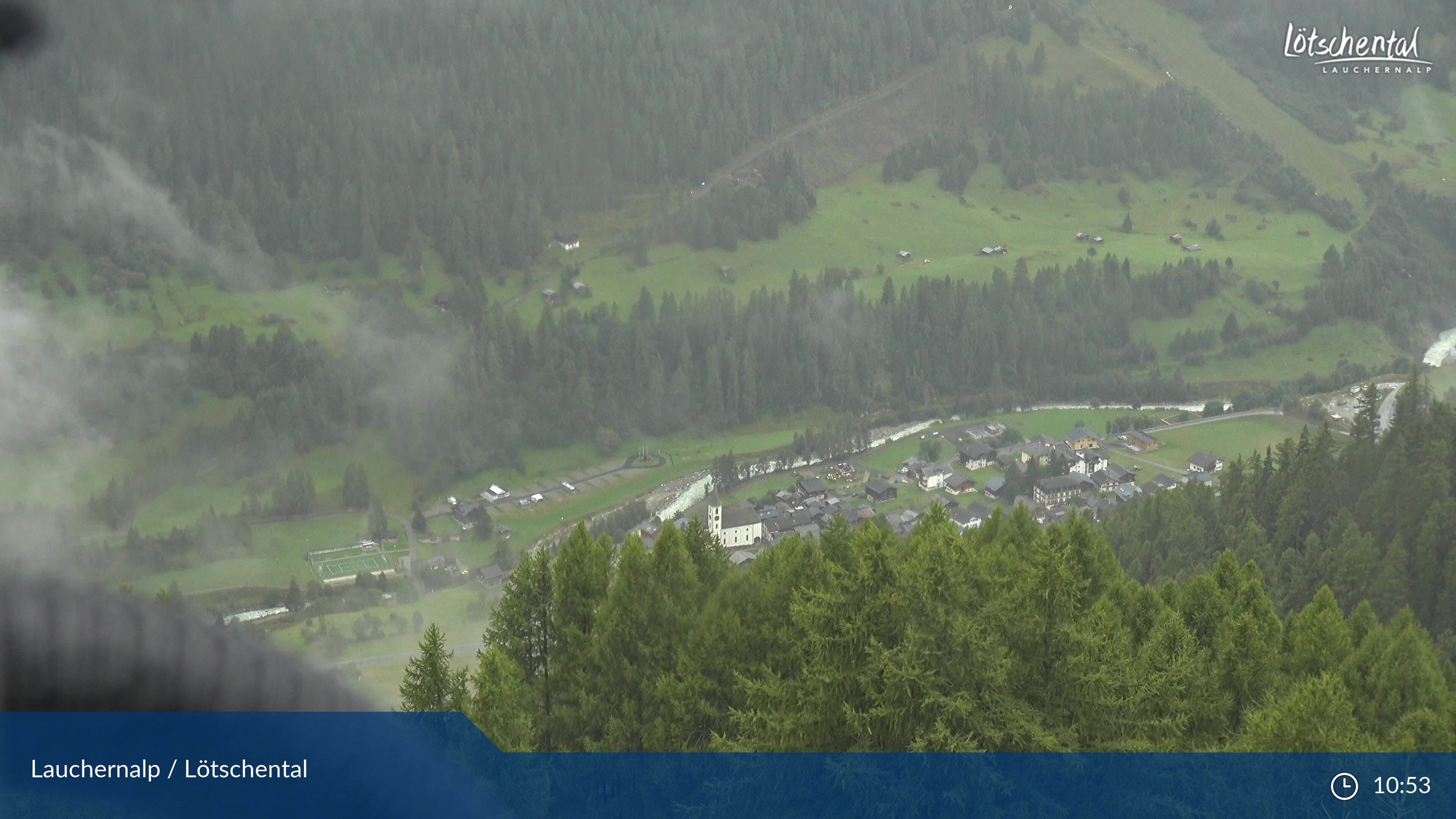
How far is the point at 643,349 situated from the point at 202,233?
38.6 m

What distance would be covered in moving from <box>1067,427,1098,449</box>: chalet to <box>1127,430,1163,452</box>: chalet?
7.19 feet

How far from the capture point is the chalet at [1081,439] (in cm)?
8094

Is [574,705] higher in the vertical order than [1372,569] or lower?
higher

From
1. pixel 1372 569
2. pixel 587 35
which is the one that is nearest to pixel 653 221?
pixel 587 35

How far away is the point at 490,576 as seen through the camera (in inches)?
2618

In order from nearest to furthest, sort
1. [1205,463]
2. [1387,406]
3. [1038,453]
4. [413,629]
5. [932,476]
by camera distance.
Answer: [413,629], [1205,463], [932,476], [1387,406], [1038,453]

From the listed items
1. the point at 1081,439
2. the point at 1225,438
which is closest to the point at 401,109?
the point at 1081,439

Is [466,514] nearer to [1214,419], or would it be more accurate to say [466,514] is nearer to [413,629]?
[413,629]

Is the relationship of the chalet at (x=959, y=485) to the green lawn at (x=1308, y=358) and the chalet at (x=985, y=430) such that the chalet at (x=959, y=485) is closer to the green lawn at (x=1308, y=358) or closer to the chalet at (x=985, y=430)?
the chalet at (x=985, y=430)

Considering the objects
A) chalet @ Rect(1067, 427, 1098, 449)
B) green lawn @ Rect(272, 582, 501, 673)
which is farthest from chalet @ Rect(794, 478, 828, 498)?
green lawn @ Rect(272, 582, 501, 673)

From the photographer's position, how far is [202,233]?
104m

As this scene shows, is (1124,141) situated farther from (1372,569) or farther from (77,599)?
A: (77,599)

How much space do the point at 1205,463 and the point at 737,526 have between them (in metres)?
29.6

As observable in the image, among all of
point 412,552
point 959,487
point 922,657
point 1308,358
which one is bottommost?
point 412,552
